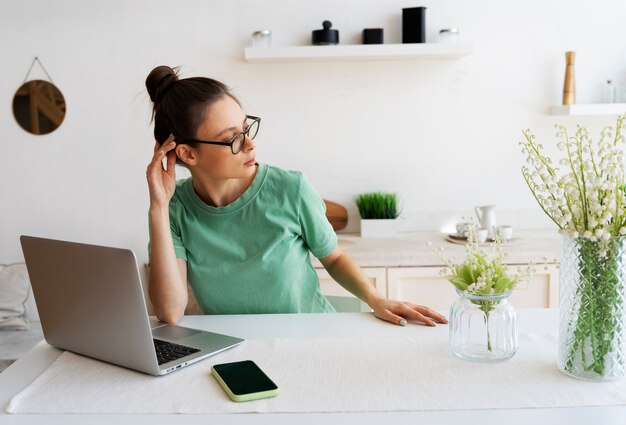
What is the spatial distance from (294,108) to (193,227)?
158cm

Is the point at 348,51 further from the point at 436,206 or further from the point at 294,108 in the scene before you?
the point at 436,206

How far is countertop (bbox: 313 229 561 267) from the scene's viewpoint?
2.81 metres

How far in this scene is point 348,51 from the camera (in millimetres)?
3016

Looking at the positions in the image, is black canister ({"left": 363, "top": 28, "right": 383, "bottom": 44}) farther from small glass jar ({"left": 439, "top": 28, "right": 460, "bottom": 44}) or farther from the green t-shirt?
the green t-shirt

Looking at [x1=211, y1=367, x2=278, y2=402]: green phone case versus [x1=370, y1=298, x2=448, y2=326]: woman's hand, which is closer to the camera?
[x1=211, y1=367, x2=278, y2=402]: green phone case

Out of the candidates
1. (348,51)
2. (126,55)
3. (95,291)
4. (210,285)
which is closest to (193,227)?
(210,285)

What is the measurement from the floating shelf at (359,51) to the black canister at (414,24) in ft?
0.26

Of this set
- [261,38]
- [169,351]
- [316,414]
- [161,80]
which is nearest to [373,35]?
[261,38]

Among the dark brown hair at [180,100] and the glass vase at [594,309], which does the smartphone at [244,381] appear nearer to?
the glass vase at [594,309]

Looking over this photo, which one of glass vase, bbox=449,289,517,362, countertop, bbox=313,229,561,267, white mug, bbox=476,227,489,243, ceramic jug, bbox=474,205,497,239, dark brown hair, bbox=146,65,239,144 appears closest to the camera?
glass vase, bbox=449,289,517,362

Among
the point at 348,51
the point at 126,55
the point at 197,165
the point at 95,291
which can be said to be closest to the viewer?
the point at 95,291

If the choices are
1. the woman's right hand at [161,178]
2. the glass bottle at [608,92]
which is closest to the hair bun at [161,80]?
the woman's right hand at [161,178]

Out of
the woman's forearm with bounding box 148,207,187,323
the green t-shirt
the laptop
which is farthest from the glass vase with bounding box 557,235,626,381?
the woman's forearm with bounding box 148,207,187,323

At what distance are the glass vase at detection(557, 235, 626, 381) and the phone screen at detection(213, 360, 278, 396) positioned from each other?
0.54m
